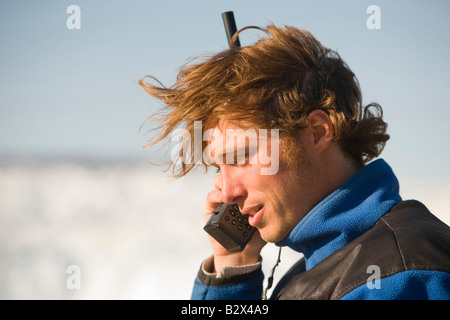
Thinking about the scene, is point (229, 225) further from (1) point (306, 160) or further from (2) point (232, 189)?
(1) point (306, 160)

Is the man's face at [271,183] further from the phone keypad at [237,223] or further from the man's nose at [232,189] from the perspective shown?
the phone keypad at [237,223]

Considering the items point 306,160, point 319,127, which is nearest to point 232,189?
point 306,160

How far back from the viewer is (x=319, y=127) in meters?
2.34

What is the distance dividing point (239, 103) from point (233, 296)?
3.71ft

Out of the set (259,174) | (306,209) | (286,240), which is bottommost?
(286,240)

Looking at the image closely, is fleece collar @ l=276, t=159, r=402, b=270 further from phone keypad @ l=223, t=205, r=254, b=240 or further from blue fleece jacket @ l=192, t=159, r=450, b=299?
phone keypad @ l=223, t=205, r=254, b=240

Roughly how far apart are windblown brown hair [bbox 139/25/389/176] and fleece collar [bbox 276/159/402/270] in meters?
0.25

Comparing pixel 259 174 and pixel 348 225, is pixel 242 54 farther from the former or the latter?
pixel 348 225

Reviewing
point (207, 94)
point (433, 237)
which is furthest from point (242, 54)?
point (433, 237)

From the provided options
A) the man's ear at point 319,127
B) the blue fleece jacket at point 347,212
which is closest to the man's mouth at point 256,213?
the blue fleece jacket at point 347,212

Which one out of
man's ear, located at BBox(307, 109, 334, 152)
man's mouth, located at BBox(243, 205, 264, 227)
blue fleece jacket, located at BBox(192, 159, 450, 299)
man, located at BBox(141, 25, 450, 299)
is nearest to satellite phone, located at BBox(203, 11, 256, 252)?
man, located at BBox(141, 25, 450, 299)

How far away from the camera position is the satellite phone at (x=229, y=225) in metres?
2.82

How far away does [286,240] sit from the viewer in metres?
2.34

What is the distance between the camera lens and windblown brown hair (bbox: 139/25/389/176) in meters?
2.32
